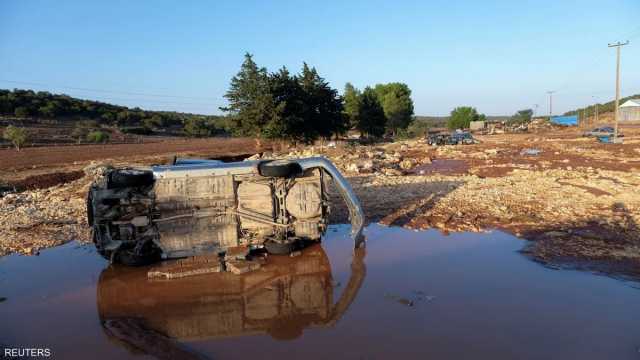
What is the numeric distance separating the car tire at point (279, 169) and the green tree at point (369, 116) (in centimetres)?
4392

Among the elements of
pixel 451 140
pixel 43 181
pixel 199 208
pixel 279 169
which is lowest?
pixel 43 181

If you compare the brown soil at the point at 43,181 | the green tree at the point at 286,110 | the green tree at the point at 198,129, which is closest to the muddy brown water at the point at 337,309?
the brown soil at the point at 43,181

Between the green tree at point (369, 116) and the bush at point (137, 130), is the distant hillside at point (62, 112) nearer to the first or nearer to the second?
the bush at point (137, 130)

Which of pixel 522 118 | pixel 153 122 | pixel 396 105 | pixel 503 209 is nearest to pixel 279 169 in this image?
pixel 503 209

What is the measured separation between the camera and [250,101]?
26953 millimetres

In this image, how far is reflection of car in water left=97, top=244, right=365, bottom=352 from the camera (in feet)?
17.2

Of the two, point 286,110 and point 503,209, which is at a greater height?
point 286,110

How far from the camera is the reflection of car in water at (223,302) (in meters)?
5.23

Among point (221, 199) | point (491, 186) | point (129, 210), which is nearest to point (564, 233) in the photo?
point (491, 186)

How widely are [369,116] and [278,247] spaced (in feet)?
148

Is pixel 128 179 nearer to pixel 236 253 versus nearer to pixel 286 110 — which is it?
pixel 236 253

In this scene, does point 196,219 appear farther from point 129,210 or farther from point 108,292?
point 108,292

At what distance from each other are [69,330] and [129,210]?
229 cm

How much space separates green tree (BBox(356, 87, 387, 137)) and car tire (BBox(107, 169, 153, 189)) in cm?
4459
